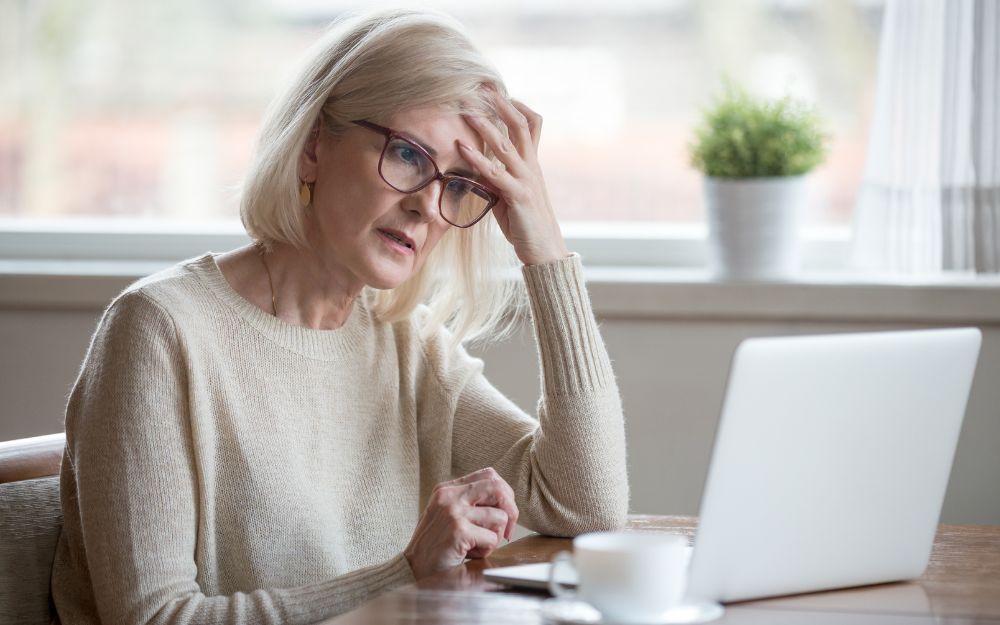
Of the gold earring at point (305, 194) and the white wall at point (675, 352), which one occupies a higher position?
the gold earring at point (305, 194)

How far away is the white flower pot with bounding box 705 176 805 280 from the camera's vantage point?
2.30 m

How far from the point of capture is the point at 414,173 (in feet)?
4.96

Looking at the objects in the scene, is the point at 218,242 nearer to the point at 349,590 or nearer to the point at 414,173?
the point at 414,173

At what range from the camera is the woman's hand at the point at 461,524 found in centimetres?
128

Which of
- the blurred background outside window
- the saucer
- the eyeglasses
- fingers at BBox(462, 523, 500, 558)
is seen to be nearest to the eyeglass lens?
the eyeglasses

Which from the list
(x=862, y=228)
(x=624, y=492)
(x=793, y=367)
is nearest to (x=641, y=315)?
(x=862, y=228)

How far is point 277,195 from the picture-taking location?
1.53 m

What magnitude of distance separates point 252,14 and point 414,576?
5.77ft

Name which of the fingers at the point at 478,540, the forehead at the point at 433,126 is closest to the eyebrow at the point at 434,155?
the forehead at the point at 433,126

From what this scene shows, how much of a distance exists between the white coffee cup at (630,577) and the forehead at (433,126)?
0.68m

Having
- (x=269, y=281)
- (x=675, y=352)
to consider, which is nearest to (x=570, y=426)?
(x=269, y=281)

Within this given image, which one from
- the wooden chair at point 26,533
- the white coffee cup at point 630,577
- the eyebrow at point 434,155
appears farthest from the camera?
the eyebrow at point 434,155

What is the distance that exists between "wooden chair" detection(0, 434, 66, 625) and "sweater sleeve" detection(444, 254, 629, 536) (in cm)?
59

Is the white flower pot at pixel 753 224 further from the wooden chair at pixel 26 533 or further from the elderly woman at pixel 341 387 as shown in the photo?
the wooden chair at pixel 26 533
